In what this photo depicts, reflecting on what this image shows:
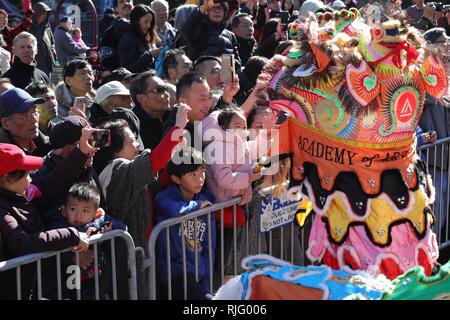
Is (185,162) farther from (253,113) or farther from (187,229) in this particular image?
(253,113)

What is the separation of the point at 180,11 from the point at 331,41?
17.6ft

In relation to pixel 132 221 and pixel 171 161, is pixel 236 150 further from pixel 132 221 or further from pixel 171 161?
pixel 132 221

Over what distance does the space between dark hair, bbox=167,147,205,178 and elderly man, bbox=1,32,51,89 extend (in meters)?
→ 3.12

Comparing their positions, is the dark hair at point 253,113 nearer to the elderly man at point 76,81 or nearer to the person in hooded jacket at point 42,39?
the elderly man at point 76,81

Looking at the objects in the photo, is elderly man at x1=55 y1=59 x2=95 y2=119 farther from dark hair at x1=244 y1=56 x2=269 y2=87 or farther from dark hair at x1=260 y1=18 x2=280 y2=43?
dark hair at x1=260 y1=18 x2=280 y2=43

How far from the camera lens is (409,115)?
3.97 metres

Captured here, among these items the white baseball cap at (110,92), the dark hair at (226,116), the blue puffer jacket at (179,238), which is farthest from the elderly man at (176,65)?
the blue puffer jacket at (179,238)

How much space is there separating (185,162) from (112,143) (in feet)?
1.43

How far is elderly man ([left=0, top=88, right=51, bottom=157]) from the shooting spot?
4.48m

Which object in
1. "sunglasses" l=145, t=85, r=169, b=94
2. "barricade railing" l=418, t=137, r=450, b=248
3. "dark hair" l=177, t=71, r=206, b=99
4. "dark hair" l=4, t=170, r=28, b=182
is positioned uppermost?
"dark hair" l=177, t=71, r=206, b=99

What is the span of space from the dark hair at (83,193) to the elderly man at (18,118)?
0.58m

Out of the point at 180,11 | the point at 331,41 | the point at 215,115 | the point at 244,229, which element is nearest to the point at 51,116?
the point at 215,115

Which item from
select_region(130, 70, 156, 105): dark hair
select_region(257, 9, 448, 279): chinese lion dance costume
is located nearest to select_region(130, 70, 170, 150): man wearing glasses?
select_region(130, 70, 156, 105): dark hair

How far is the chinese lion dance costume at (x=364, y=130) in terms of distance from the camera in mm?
3889
